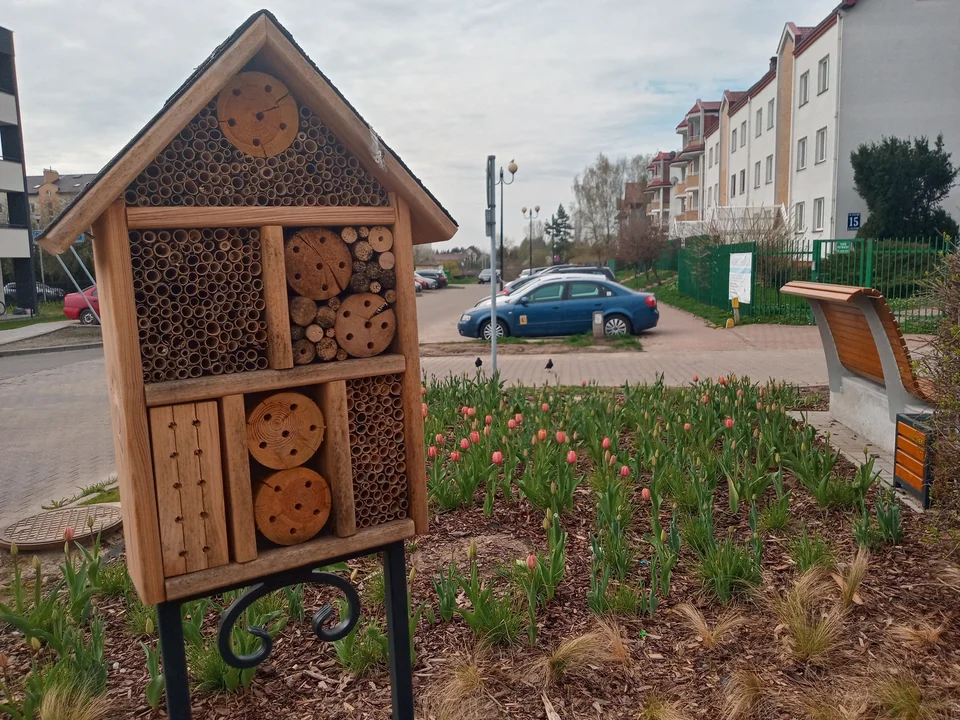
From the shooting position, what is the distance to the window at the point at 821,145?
30.1 m

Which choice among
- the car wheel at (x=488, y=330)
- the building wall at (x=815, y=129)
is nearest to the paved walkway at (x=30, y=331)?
the car wheel at (x=488, y=330)

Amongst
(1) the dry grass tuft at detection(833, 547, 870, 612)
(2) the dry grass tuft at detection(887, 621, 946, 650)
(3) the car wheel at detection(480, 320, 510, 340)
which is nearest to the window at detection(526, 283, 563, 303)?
(3) the car wheel at detection(480, 320, 510, 340)

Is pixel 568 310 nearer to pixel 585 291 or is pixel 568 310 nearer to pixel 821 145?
pixel 585 291

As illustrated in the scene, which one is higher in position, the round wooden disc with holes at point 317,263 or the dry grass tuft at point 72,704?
the round wooden disc with holes at point 317,263

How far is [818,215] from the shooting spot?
30797 mm

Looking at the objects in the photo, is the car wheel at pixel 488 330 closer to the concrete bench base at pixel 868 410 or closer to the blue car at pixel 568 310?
the blue car at pixel 568 310

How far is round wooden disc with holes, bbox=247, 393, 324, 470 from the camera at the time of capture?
232 cm

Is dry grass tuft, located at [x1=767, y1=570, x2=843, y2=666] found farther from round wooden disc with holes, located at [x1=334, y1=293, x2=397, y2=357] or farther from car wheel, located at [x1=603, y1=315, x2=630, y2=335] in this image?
car wheel, located at [x1=603, y1=315, x2=630, y2=335]

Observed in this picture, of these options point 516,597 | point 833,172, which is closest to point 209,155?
point 516,597

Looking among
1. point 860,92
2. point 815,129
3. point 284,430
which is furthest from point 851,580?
point 815,129

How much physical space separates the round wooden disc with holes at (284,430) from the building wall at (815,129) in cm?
2998

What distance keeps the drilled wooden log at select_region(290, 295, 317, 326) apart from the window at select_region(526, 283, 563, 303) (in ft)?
48.9

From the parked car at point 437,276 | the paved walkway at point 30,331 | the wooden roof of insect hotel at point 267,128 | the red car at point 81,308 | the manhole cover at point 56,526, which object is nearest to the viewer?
the wooden roof of insect hotel at point 267,128

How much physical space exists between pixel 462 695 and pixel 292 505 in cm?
116
